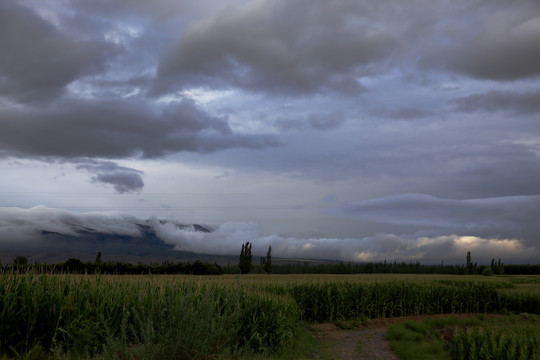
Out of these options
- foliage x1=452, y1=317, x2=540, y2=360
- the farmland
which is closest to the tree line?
the farmland

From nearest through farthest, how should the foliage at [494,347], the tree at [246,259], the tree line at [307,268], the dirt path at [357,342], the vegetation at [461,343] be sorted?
the foliage at [494,347], the vegetation at [461,343], the dirt path at [357,342], the tree line at [307,268], the tree at [246,259]

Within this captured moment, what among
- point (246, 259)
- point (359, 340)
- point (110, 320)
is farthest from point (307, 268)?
point (110, 320)

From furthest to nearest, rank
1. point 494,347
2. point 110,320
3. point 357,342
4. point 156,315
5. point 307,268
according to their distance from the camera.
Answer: point 307,268 < point 357,342 < point 494,347 < point 110,320 < point 156,315

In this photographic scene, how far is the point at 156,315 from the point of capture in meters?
10.1

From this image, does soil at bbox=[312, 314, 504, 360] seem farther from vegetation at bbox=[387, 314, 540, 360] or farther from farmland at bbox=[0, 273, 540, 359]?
farmland at bbox=[0, 273, 540, 359]

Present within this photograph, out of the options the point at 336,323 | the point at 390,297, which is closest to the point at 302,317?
the point at 336,323

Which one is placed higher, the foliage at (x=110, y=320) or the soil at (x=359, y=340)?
the foliage at (x=110, y=320)

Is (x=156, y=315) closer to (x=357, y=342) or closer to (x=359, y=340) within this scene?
(x=357, y=342)

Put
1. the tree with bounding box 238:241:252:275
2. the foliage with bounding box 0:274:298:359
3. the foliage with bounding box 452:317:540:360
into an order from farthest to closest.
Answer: the tree with bounding box 238:241:252:275, the foliage with bounding box 452:317:540:360, the foliage with bounding box 0:274:298:359

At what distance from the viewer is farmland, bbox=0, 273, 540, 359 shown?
8523 millimetres

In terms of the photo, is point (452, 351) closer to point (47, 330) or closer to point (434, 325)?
point (434, 325)

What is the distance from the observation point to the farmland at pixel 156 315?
8523 millimetres

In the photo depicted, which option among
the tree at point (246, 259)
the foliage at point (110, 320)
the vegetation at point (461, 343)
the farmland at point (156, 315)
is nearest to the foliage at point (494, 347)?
the vegetation at point (461, 343)

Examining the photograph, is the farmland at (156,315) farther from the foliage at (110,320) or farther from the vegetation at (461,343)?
the vegetation at (461,343)
